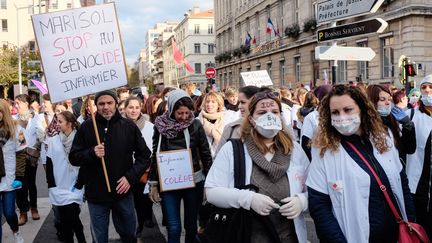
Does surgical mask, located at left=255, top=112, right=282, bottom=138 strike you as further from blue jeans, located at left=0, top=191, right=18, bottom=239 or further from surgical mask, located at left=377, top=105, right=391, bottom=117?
blue jeans, located at left=0, top=191, right=18, bottom=239

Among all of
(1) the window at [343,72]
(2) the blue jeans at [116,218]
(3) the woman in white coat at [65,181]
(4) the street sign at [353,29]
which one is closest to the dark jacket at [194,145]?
(2) the blue jeans at [116,218]

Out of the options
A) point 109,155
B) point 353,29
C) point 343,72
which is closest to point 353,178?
point 109,155

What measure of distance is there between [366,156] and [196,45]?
88.5m

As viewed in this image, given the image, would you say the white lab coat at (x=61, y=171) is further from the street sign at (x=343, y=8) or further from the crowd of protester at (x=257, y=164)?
the street sign at (x=343, y=8)

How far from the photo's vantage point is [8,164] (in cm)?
565

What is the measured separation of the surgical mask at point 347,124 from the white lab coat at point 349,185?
0.37ft

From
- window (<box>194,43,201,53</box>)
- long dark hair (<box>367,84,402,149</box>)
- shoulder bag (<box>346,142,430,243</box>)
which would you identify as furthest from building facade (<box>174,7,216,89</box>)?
shoulder bag (<box>346,142,430,243</box>)

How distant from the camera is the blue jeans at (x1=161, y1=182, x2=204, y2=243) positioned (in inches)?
195

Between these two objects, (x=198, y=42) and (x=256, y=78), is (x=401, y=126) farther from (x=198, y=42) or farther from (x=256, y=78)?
(x=198, y=42)

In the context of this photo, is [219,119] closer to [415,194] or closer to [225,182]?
[415,194]

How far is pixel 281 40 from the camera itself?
35719 mm

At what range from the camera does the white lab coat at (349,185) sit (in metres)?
2.92

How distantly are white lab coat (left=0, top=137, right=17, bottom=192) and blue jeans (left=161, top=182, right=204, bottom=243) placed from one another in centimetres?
188

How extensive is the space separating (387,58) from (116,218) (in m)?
20.0
